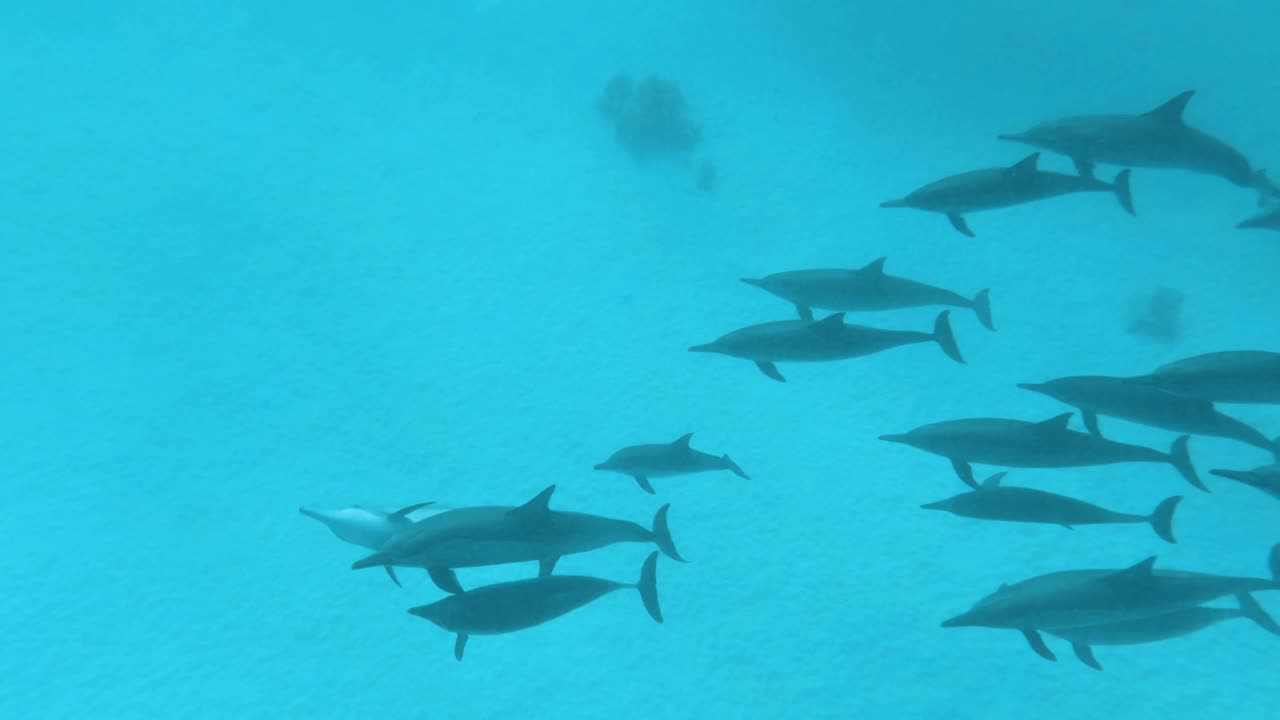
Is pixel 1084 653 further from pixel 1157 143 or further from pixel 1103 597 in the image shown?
pixel 1157 143

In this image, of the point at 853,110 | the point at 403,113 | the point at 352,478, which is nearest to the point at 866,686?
the point at 352,478

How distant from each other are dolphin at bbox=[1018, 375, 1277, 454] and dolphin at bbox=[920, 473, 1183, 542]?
0.45m

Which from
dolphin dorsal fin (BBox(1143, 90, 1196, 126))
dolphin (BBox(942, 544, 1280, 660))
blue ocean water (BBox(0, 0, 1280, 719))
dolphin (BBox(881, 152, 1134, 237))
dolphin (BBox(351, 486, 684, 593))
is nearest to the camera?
dolphin (BBox(351, 486, 684, 593))

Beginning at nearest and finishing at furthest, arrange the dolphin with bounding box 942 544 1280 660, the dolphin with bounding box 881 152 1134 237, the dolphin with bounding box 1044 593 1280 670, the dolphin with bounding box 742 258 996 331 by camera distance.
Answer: the dolphin with bounding box 942 544 1280 660
the dolphin with bounding box 881 152 1134 237
the dolphin with bounding box 1044 593 1280 670
the dolphin with bounding box 742 258 996 331

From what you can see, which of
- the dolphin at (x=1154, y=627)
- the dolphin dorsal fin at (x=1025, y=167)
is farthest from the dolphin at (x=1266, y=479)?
the dolphin dorsal fin at (x=1025, y=167)

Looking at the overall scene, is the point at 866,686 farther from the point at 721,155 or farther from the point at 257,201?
the point at 257,201

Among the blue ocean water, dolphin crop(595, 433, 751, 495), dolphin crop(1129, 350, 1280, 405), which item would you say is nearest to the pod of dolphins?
dolphin crop(1129, 350, 1280, 405)

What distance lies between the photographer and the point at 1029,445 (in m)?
4.21

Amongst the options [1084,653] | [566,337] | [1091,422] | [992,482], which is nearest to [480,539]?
[992,482]

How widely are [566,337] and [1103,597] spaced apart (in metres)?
11.6

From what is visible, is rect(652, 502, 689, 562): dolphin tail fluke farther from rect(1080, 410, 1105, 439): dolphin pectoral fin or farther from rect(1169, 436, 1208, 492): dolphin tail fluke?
rect(1169, 436, 1208, 492): dolphin tail fluke

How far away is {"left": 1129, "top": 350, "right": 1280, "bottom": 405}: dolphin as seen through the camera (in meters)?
3.69

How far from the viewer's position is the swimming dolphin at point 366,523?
17.0ft

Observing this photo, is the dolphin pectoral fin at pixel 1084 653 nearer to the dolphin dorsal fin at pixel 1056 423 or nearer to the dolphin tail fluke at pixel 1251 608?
the dolphin tail fluke at pixel 1251 608
